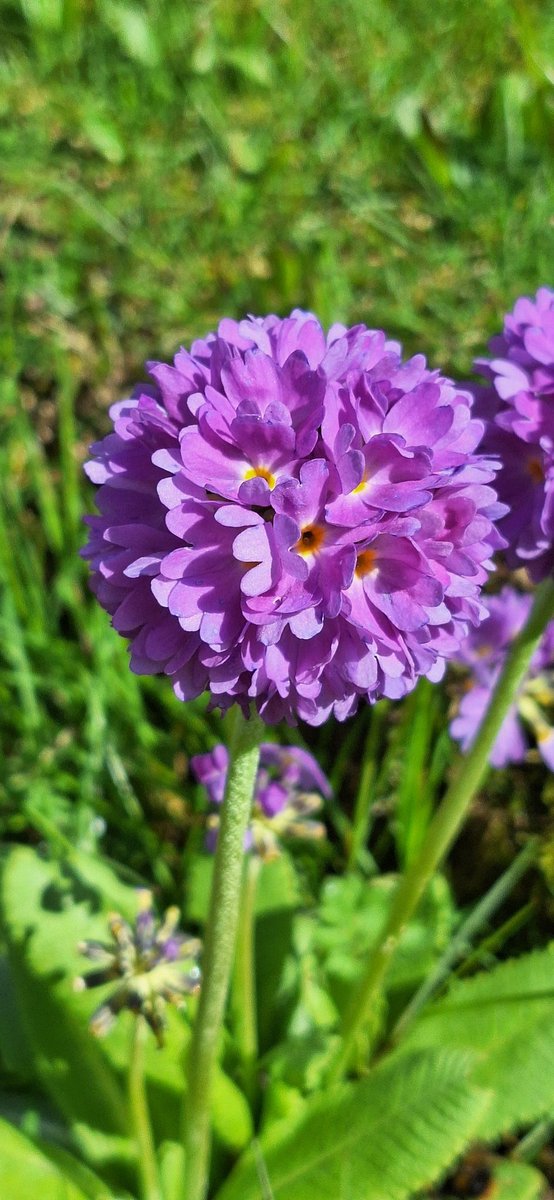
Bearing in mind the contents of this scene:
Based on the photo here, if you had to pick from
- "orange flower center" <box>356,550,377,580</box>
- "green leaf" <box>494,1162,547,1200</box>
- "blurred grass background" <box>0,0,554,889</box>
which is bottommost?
"green leaf" <box>494,1162,547,1200</box>

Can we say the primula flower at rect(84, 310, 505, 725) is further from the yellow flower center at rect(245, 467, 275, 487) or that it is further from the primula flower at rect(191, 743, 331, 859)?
the primula flower at rect(191, 743, 331, 859)

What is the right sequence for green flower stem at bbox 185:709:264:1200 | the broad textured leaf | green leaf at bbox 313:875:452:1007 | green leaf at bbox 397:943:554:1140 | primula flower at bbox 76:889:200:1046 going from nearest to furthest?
green flower stem at bbox 185:709:264:1200, primula flower at bbox 76:889:200:1046, green leaf at bbox 397:943:554:1140, the broad textured leaf, green leaf at bbox 313:875:452:1007

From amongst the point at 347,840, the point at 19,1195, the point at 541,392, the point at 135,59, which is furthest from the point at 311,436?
the point at 135,59

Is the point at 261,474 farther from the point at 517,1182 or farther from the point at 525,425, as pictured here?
the point at 517,1182

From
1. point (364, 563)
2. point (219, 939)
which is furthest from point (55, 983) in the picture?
point (364, 563)

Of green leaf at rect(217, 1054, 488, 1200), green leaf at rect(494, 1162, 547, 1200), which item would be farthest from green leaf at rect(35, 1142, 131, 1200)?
green leaf at rect(494, 1162, 547, 1200)

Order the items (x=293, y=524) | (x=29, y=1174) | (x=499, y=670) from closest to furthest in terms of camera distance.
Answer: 1. (x=293, y=524)
2. (x=29, y=1174)
3. (x=499, y=670)

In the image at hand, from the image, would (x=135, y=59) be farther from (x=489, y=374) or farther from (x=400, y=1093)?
(x=400, y=1093)
